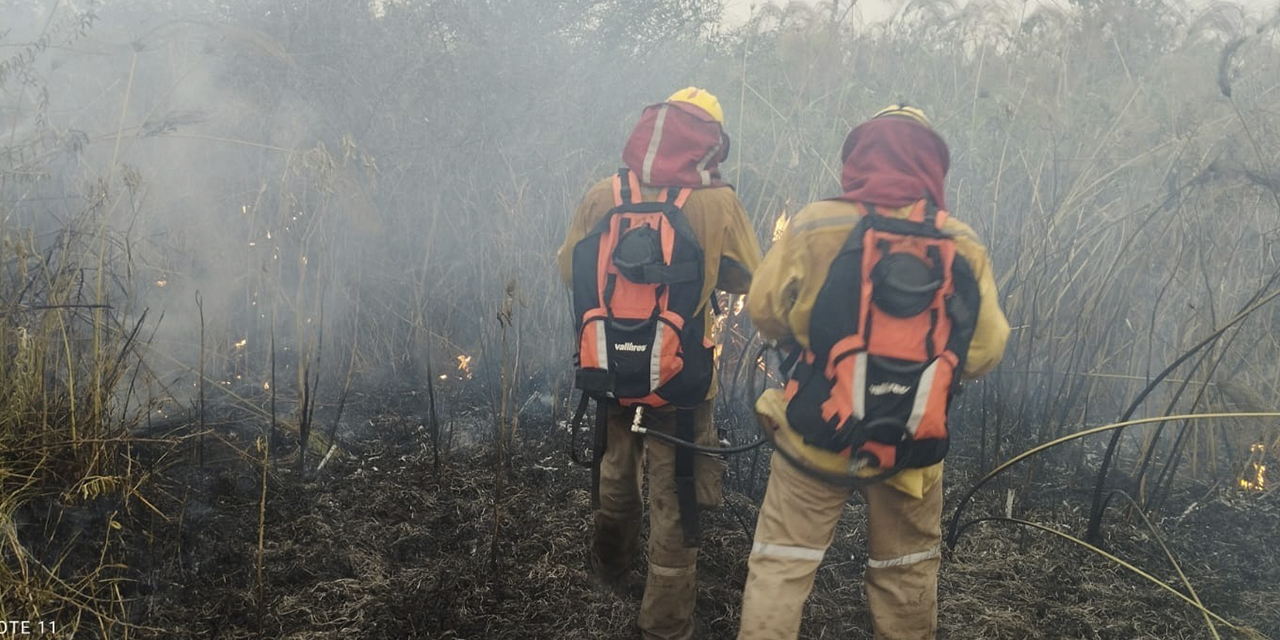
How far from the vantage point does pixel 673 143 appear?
2533mm

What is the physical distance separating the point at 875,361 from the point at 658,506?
1063 mm

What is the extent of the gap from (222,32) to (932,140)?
4188 mm

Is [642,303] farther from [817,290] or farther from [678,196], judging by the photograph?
[817,290]

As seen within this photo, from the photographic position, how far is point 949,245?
205cm

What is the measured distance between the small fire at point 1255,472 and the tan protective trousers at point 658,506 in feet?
9.98

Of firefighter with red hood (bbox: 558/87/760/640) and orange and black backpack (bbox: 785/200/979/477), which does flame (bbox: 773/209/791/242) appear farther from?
orange and black backpack (bbox: 785/200/979/477)

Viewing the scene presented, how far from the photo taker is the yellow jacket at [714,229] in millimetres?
2609

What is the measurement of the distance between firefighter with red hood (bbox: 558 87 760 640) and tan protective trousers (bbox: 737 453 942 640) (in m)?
0.47

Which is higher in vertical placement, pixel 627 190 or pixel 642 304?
pixel 627 190

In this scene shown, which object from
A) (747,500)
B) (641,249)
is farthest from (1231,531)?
(641,249)

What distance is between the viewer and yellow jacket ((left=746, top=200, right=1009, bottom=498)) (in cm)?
214

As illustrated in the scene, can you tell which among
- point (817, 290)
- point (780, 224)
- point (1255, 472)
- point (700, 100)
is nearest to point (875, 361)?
point (817, 290)

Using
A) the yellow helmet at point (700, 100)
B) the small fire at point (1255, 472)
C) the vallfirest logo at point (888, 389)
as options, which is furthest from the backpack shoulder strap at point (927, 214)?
the small fire at point (1255, 472)

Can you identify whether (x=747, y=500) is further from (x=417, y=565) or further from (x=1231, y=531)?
(x=1231, y=531)
